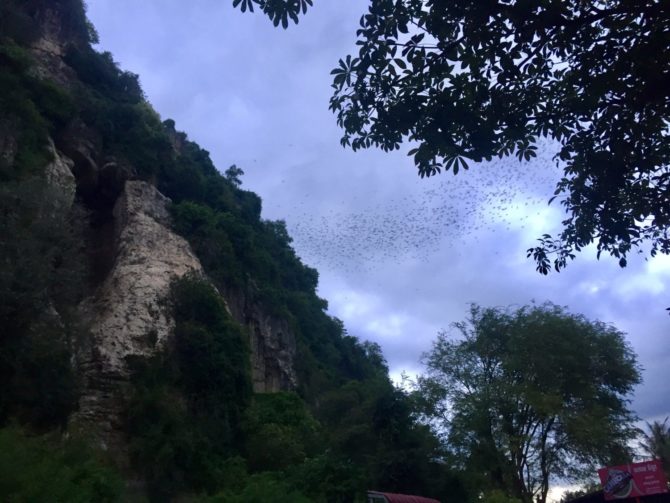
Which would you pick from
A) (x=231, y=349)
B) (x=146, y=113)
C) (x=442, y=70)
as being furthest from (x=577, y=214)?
(x=146, y=113)

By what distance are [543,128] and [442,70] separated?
4.78ft

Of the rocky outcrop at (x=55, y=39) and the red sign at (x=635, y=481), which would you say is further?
the rocky outcrop at (x=55, y=39)

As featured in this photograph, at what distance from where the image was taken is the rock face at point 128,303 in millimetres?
23875

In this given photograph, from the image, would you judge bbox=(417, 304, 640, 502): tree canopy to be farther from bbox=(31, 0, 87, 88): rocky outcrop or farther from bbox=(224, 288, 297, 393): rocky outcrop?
bbox=(31, 0, 87, 88): rocky outcrop

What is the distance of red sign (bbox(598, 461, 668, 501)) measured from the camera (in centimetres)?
1783

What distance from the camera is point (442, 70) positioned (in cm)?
753

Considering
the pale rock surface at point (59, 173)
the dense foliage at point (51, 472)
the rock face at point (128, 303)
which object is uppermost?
the pale rock surface at point (59, 173)

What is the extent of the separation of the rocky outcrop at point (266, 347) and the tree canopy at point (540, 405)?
1491 cm

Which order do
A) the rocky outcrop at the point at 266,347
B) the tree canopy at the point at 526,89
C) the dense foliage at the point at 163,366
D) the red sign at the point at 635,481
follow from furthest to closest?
the rocky outcrop at the point at 266,347
the dense foliage at the point at 163,366
the red sign at the point at 635,481
the tree canopy at the point at 526,89

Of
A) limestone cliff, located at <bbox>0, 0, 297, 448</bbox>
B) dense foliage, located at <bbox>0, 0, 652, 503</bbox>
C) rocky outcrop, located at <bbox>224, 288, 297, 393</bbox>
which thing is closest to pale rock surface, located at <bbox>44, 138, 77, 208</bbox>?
limestone cliff, located at <bbox>0, 0, 297, 448</bbox>

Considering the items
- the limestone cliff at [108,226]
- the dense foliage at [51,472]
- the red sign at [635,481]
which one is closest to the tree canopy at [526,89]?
the dense foliage at [51,472]

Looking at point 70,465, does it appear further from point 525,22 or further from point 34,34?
point 34,34

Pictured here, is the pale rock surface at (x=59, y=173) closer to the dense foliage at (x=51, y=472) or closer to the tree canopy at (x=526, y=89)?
the dense foliage at (x=51, y=472)

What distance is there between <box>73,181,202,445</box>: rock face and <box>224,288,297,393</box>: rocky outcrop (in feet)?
24.5
